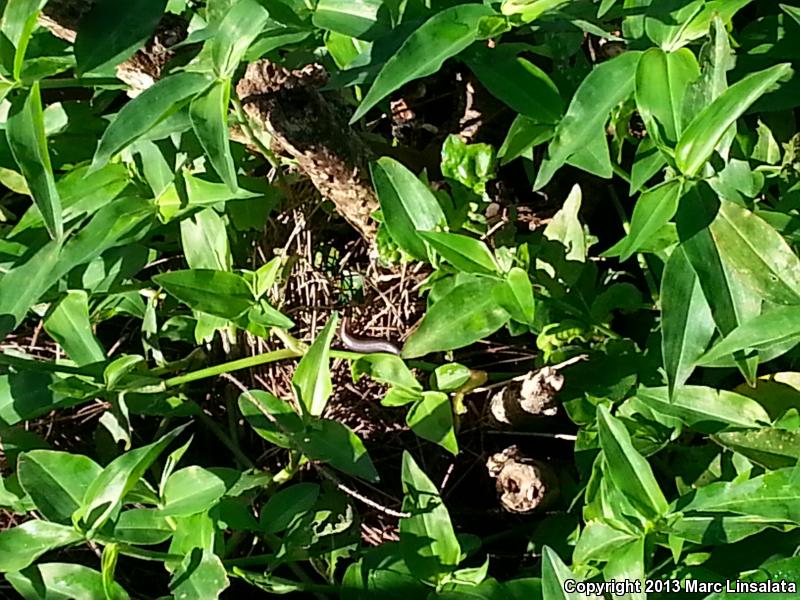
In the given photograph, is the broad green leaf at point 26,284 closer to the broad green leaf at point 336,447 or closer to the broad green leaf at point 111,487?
the broad green leaf at point 111,487

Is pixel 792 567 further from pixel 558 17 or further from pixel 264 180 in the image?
pixel 264 180

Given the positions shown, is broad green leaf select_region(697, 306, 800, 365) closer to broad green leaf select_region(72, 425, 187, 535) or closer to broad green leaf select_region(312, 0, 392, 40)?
broad green leaf select_region(312, 0, 392, 40)

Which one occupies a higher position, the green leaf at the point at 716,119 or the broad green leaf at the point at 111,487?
the green leaf at the point at 716,119

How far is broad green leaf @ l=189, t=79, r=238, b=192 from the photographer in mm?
851

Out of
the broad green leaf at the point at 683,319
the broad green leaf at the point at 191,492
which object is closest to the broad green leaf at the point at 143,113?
the broad green leaf at the point at 191,492

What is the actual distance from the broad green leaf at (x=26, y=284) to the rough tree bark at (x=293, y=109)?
22cm

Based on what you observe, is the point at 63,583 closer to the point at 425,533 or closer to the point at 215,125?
the point at 425,533

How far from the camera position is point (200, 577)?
985mm

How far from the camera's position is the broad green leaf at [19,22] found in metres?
0.80

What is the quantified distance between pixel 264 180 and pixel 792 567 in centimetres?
79

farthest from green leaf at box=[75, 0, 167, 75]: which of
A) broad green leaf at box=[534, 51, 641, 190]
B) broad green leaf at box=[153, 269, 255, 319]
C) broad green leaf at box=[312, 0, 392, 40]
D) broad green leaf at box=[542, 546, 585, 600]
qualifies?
broad green leaf at box=[542, 546, 585, 600]

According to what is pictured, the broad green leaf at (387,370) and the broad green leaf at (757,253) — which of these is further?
the broad green leaf at (387,370)

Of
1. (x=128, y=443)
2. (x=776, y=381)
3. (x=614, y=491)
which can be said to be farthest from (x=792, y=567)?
(x=128, y=443)

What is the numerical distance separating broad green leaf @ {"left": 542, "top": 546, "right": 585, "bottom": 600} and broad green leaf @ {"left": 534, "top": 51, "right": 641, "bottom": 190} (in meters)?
0.34
